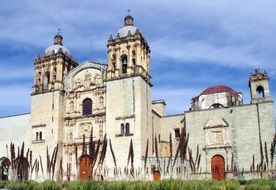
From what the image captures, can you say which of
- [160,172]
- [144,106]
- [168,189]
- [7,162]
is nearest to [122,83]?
[144,106]

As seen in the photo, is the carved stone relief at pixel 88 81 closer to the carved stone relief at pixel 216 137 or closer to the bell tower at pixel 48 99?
the bell tower at pixel 48 99

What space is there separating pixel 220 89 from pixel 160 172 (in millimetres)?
12423

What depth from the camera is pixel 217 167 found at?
30203 mm

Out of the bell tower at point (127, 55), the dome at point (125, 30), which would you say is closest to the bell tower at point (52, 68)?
the bell tower at point (127, 55)

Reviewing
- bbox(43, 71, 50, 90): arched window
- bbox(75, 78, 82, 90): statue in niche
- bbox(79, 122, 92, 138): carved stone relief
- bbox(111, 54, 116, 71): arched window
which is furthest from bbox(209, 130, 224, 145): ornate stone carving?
bbox(43, 71, 50, 90): arched window

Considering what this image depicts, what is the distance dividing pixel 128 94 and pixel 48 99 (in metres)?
8.28

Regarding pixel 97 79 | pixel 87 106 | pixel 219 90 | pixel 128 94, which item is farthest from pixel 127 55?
pixel 219 90

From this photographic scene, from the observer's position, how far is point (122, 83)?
3166 centimetres

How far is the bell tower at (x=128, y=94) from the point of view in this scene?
97.9ft

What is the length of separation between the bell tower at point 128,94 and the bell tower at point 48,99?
5.21 m

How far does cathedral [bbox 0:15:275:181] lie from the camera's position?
29156mm

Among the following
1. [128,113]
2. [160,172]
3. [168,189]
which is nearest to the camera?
[168,189]

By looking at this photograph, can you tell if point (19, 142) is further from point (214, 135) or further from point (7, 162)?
point (214, 135)

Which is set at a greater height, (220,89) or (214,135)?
(220,89)
